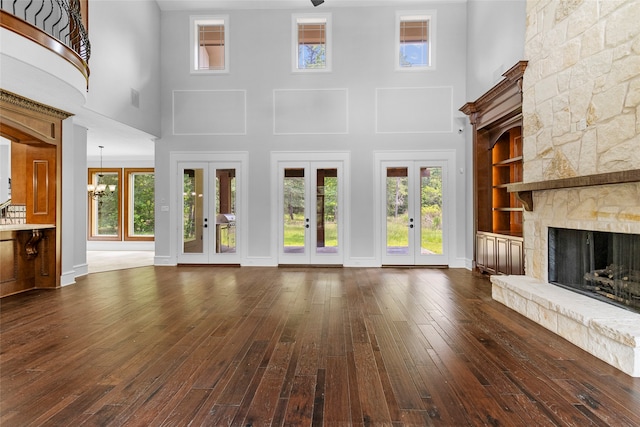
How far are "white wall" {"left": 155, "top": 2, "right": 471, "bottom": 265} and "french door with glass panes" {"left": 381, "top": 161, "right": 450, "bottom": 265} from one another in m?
0.30

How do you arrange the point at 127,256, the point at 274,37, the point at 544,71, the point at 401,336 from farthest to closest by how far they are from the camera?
the point at 127,256 < the point at 274,37 < the point at 544,71 < the point at 401,336

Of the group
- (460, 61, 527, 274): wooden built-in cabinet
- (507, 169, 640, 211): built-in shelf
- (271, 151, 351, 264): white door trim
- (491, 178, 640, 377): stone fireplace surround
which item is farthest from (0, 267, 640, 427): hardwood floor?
(271, 151, 351, 264): white door trim

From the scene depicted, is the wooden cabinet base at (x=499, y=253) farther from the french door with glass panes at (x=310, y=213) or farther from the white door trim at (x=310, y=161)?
the french door with glass panes at (x=310, y=213)

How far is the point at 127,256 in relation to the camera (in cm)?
923

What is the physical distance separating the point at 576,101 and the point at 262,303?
419 cm

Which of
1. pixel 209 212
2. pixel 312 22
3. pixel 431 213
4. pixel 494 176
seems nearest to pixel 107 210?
pixel 209 212

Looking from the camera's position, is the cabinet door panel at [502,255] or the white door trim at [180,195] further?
the white door trim at [180,195]

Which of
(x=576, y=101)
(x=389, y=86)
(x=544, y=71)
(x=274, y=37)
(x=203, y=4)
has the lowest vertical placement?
(x=576, y=101)

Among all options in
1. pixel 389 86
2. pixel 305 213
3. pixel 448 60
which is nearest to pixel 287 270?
pixel 305 213

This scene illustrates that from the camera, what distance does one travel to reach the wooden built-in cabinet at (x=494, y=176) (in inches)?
225

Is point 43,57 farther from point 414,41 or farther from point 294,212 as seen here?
point 414,41

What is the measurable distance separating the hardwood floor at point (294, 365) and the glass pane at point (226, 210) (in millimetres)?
2794

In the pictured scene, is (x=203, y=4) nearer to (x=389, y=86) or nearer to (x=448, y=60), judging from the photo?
(x=389, y=86)

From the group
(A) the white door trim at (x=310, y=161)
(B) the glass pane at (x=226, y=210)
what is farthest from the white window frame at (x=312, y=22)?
(B) the glass pane at (x=226, y=210)
